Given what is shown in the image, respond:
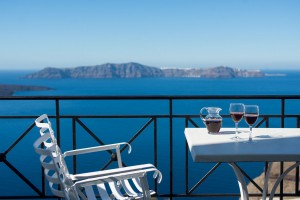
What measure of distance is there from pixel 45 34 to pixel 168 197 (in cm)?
4508

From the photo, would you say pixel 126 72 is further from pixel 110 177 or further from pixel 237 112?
pixel 110 177

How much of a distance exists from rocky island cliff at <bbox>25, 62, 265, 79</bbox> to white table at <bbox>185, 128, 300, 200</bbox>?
128 feet

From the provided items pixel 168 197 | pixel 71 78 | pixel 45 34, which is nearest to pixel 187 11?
pixel 71 78

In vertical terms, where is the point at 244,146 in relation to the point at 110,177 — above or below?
above

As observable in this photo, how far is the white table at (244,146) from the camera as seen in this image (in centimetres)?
201

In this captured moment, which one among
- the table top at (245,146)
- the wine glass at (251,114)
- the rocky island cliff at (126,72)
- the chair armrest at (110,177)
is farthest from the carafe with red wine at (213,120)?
the rocky island cliff at (126,72)

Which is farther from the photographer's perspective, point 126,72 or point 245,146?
point 126,72

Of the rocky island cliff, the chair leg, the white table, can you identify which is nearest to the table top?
the white table

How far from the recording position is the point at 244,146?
2.18m

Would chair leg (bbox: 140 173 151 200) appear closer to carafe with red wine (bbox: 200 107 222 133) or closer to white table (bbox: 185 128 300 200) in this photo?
white table (bbox: 185 128 300 200)

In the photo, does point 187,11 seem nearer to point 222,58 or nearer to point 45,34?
point 222,58

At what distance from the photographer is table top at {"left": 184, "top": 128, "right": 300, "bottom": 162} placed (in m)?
2.01

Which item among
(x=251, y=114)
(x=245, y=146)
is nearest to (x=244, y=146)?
(x=245, y=146)

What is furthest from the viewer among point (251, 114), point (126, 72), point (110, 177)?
point (126, 72)
